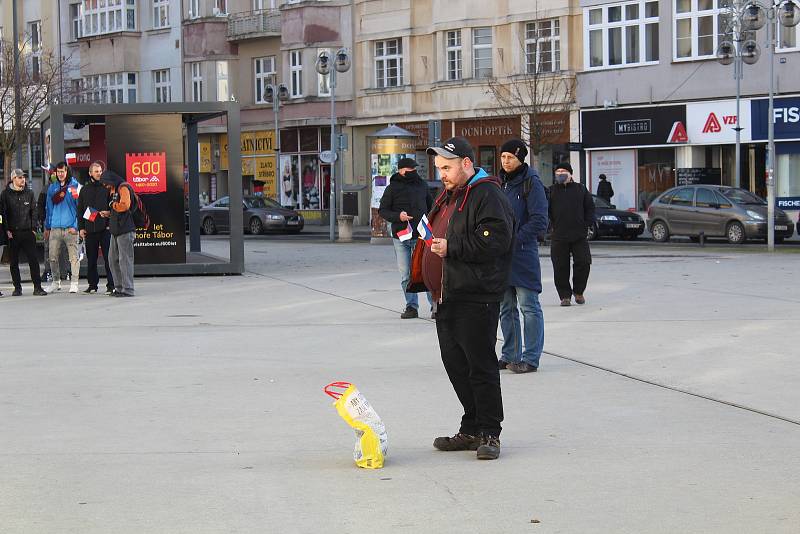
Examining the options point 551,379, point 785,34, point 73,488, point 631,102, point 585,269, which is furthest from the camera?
point 631,102

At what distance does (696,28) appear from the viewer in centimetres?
4291

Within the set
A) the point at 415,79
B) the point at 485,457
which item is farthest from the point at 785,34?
the point at 485,457

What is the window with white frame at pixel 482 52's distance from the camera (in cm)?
4819

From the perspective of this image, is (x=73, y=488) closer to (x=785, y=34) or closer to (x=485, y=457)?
(x=485, y=457)

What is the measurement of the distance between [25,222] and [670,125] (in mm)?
26985

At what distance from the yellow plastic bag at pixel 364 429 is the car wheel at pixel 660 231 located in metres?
28.1

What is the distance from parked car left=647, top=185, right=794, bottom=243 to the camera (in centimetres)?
3291

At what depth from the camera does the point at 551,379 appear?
10.9 meters

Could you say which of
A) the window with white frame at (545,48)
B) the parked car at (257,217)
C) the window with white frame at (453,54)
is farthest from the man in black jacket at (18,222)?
the window with white frame at (453,54)

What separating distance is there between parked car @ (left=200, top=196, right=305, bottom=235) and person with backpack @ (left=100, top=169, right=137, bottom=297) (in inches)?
1042

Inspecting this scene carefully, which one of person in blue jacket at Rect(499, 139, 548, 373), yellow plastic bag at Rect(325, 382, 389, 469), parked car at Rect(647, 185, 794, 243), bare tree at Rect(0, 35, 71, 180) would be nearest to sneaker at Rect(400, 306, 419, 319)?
person in blue jacket at Rect(499, 139, 548, 373)

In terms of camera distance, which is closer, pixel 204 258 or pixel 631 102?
pixel 204 258

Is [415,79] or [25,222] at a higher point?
[415,79]

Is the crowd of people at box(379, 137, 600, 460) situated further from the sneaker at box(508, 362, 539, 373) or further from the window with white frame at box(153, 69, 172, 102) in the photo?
the window with white frame at box(153, 69, 172, 102)
